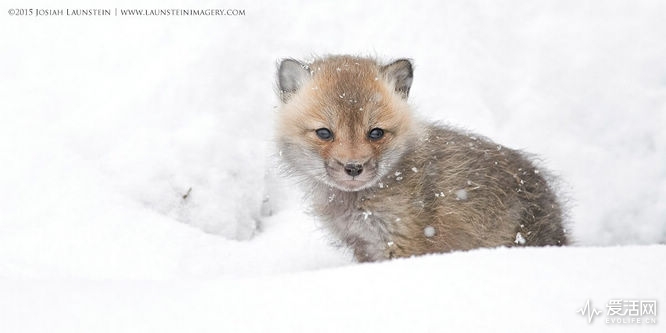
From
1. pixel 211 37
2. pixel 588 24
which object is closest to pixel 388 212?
pixel 211 37

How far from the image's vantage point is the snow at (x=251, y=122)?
4598 millimetres

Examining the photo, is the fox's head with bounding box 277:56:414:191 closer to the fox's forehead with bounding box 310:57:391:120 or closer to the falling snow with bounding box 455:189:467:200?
the fox's forehead with bounding box 310:57:391:120

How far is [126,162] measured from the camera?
526 centimetres

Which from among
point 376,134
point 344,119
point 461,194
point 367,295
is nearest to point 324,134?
point 344,119

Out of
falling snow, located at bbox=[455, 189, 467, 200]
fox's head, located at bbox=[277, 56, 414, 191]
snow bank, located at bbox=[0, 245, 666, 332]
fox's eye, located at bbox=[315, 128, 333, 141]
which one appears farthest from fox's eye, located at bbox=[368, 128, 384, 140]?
snow bank, located at bbox=[0, 245, 666, 332]

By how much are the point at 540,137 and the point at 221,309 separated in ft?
15.6

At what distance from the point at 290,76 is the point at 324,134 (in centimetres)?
61

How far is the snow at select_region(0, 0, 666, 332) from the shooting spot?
4.60m

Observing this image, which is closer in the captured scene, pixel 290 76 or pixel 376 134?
pixel 376 134

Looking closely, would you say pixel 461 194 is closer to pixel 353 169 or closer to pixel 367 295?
pixel 353 169

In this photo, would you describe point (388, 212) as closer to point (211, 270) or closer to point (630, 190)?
point (211, 270)

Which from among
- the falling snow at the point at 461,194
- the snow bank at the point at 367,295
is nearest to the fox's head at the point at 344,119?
the falling snow at the point at 461,194

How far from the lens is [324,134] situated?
3811 mm

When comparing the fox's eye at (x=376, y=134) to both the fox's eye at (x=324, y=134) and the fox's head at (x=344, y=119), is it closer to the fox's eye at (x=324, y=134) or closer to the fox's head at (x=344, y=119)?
the fox's head at (x=344, y=119)
